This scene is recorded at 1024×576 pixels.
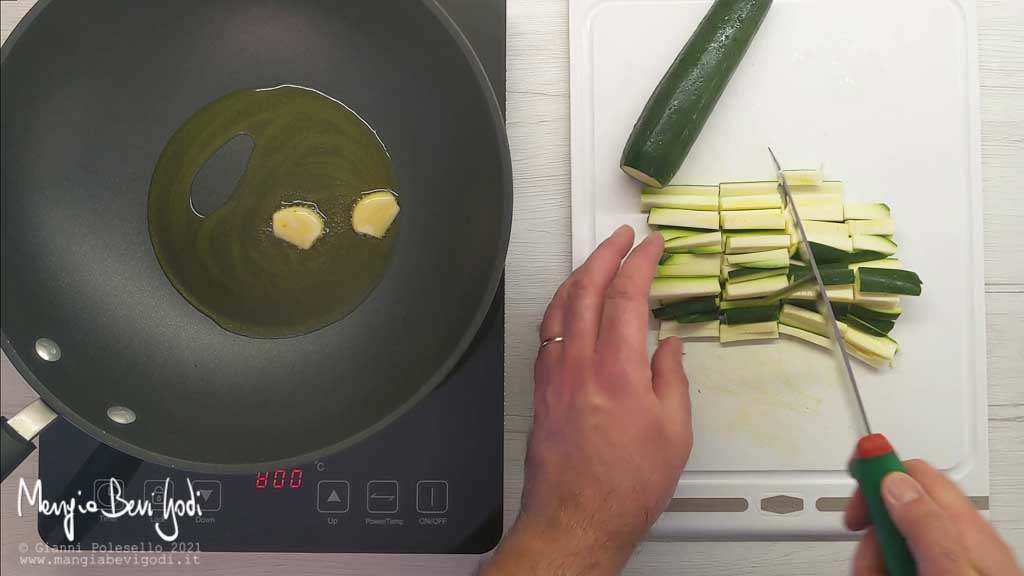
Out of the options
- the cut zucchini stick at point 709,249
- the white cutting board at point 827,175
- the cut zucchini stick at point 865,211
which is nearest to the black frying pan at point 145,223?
the white cutting board at point 827,175

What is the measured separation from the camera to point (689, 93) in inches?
46.1

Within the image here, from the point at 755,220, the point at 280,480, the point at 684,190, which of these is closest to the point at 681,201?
the point at 684,190

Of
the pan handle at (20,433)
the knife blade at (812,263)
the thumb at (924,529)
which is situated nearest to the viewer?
the thumb at (924,529)

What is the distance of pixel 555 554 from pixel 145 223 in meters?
0.90

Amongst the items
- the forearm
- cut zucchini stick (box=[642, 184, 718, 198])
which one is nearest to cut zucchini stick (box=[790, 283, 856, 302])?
cut zucchini stick (box=[642, 184, 718, 198])

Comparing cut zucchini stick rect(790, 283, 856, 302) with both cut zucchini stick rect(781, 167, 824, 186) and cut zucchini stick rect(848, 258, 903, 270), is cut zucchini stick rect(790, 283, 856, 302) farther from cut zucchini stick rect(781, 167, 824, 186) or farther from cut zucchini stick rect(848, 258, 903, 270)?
cut zucchini stick rect(781, 167, 824, 186)

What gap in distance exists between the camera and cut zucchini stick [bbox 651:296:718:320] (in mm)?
1204

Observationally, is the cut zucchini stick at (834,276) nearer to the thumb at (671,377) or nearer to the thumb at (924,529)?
the thumb at (671,377)

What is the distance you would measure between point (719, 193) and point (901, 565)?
626 millimetres

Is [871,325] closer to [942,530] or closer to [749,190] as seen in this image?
[749,190]

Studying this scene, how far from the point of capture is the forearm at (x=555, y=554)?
3.37 feet

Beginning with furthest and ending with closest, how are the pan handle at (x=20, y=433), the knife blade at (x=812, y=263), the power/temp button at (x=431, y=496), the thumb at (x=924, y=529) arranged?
the power/temp button at (x=431, y=496), the knife blade at (x=812, y=263), the pan handle at (x=20, y=433), the thumb at (x=924, y=529)

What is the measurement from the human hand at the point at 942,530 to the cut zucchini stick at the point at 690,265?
0.45 metres

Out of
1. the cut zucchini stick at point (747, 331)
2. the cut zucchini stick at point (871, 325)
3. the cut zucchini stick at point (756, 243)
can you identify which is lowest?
the cut zucchini stick at point (871, 325)
